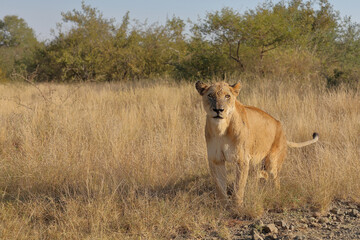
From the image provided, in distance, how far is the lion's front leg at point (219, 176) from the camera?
411 cm

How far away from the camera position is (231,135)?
13.0 ft

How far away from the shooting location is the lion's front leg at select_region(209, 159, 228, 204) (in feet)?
13.5

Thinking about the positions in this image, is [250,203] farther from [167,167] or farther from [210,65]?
[210,65]

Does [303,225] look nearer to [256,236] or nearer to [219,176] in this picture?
[256,236]

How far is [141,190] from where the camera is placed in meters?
4.62

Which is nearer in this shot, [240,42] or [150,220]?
[150,220]

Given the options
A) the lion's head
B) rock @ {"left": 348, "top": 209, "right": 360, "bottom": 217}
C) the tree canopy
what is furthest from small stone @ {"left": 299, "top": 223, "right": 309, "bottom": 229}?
the tree canopy

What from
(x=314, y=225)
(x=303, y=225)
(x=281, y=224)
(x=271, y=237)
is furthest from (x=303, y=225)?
(x=271, y=237)

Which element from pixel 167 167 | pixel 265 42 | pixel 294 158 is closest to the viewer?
pixel 167 167

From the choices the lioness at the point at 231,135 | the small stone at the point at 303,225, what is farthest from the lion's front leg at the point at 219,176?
→ the small stone at the point at 303,225

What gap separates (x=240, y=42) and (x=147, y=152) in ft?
28.9

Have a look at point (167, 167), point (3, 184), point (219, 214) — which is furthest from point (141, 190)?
point (3, 184)

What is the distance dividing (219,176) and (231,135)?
1.72 feet

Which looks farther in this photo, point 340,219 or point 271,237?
point 340,219
